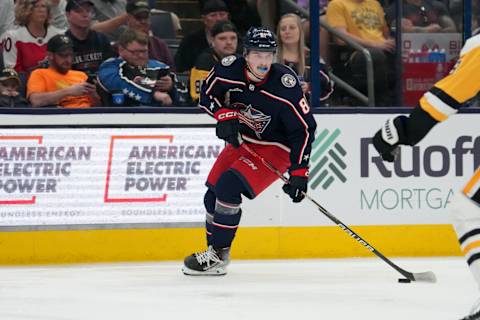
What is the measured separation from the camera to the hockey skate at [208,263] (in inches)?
235

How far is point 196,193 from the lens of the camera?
6547mm

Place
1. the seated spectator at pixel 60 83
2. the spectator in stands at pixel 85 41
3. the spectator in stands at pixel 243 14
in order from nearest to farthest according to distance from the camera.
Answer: the seated spectator at pixel 60 83, the spectator in stands at pixel 85 41, the spectator in stands at pixel 243 14

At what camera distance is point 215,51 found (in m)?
6.87

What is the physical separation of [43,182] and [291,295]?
70.2 inches

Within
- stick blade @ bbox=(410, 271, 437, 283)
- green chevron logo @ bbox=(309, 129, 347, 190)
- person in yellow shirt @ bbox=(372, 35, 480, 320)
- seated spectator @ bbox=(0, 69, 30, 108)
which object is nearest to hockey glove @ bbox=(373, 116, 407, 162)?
person in yellow shirt @ bbox=(372, 35, 480, 320)

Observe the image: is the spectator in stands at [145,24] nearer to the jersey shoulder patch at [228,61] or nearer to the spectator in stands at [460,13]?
the jersey shoulder patch at [228,61]

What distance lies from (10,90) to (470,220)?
3494 mm

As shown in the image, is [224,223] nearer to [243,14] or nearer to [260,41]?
[260,41]

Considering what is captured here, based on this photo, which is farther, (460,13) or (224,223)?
(460,13)

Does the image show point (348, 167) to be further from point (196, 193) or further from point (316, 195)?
point (196, 193)

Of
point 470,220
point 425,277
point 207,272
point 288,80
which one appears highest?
point 470,220

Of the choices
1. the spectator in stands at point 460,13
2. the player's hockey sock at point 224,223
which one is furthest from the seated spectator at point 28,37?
the spectator in stands at point 460,13

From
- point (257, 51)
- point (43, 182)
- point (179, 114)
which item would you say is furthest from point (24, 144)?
point (257, 51)

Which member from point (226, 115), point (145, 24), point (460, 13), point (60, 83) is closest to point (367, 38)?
point (460, 13)
